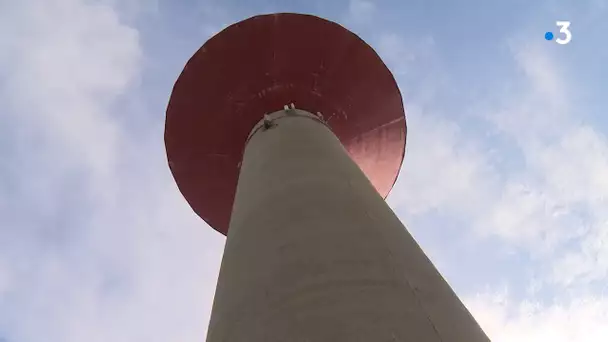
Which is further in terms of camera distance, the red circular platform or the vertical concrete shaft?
the red circular platform

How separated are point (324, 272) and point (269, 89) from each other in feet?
22.1

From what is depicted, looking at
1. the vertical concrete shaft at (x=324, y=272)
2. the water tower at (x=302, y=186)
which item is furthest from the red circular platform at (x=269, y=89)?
the vertical concrete shaft at (x=324, y=272)

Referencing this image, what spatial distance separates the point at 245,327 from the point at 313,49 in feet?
24.6

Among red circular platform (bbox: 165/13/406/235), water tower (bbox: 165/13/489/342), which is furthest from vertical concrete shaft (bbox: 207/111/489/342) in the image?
red circular platform (bbox: 165/13/406/235)

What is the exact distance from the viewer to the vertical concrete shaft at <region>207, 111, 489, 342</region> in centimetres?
387

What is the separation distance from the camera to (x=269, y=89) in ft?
35.3

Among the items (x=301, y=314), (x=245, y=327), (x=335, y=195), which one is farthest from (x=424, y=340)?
(x=335, y=195)

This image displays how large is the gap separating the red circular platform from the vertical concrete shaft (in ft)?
13.6

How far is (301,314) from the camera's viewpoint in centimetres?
398

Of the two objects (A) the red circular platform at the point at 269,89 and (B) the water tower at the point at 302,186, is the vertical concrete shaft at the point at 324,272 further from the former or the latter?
(A) the red circular platform at the point at 269,89

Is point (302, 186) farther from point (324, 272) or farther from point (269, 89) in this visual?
point (269, 89)

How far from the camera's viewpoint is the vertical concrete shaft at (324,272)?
3.87m

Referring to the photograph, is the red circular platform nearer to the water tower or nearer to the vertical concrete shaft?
the water tower

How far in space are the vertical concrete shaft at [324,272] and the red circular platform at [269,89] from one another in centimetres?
414
